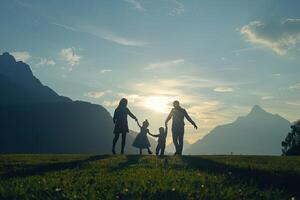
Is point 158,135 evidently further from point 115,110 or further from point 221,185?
point 221,185

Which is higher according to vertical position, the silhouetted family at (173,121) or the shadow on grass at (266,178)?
the silhouetted family at (173,121)

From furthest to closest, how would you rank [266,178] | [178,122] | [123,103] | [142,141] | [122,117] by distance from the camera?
[142,141] < [122,117] < [123,103] < [178,122] < [266,178]

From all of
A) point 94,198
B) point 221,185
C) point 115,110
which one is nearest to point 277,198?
point 221,185

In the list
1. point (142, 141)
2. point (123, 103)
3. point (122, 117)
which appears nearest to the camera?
point (123, 103)

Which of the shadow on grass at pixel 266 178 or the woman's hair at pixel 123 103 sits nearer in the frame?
the shadow on grass at pixel 266 178

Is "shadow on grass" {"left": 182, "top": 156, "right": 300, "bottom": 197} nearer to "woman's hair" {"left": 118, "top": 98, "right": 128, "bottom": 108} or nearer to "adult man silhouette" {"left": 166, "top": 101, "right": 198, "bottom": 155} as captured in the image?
"adult man silhouette" {"left": 166, "top": 101, "right": 198, "bottom": 155}

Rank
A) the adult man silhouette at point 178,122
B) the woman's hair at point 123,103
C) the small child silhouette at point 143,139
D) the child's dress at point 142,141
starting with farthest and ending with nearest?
the child's dress at point 142,141 < the small child silhouette at point 143,139 < the woman's hair at point 123,103 < the adult man silhouette at point 178,122

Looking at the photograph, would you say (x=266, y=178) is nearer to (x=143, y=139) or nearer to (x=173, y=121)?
(x=173, y=121)

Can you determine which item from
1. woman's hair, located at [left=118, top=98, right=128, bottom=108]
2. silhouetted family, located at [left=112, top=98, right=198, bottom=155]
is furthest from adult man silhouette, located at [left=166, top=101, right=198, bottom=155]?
woman's hair, located at [left=118, top=98, right=128, bottom=108]

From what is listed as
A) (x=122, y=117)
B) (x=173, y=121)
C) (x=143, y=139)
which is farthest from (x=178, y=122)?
(x=143, y=139)

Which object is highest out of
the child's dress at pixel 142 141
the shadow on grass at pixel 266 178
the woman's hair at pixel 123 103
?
the woman's hair at pixel 123 103

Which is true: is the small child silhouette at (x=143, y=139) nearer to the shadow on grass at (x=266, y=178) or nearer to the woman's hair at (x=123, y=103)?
the woman's hair at (x=123, y=103)

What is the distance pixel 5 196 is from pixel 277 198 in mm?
6164

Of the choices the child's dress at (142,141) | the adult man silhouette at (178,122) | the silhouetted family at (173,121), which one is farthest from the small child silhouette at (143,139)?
the adult man silhouette at (178,122)
